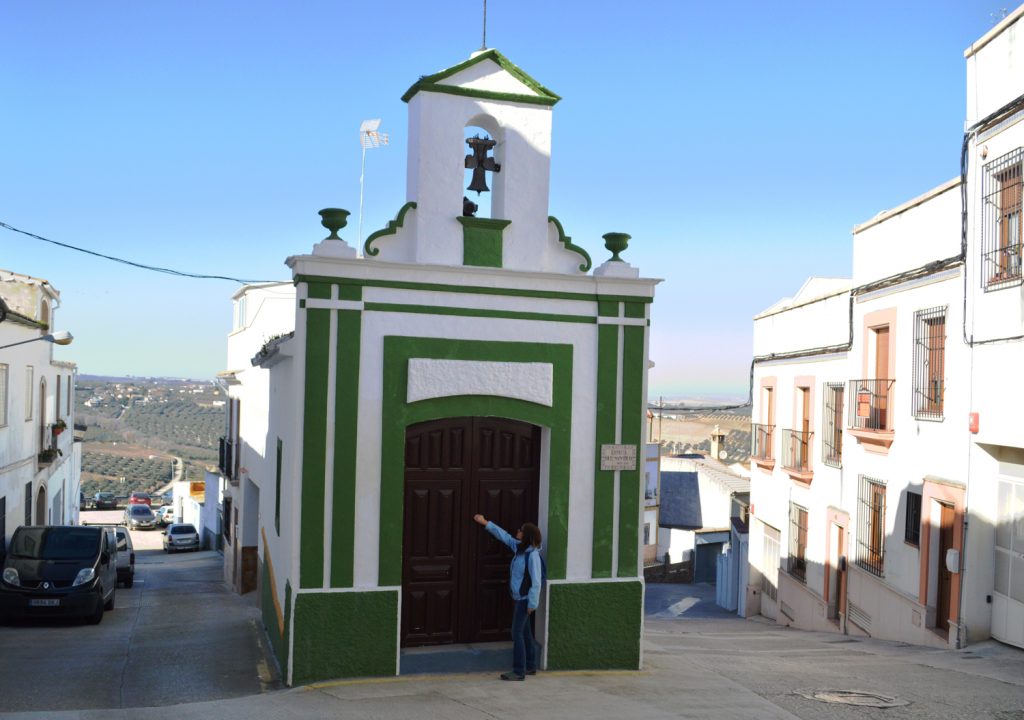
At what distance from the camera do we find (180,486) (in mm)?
53656

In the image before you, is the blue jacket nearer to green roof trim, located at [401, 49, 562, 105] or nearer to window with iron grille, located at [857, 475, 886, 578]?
green roof trim, located at [401, 49, 562, 105]

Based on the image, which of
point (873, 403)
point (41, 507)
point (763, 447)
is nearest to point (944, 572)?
point (873, 403)

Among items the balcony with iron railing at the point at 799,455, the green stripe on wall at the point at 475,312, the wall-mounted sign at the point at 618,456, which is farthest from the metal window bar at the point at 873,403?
the green stripe on wall at the point at 475,312

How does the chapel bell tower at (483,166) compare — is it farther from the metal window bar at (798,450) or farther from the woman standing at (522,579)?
the metal window bar at (798,450)

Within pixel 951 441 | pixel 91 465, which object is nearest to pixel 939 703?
pixel 951 441

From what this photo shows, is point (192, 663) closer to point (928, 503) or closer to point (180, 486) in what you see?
point (928, 503)

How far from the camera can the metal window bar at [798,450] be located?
1974 cm

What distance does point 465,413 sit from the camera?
9.51 meters

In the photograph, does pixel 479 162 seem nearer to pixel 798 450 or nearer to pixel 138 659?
pixel 138 659

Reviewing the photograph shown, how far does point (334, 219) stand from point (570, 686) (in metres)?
4.73

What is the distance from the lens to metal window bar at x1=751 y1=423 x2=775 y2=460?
22.1 m

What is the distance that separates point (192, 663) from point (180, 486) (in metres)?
45.6

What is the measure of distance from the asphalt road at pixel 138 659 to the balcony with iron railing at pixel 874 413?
32.2 ft

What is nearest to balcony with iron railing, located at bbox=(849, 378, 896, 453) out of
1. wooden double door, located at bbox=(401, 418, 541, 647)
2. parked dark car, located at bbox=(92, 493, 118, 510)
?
wooden double door, located at bbox=(401, 418, 541, 647)
